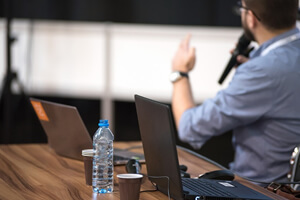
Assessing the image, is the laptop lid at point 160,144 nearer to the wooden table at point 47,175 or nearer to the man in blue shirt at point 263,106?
the wooden table at point 47,175

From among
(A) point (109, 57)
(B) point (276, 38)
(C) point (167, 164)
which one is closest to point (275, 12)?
(B) point (276, 38)

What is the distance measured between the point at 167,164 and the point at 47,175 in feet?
1.71

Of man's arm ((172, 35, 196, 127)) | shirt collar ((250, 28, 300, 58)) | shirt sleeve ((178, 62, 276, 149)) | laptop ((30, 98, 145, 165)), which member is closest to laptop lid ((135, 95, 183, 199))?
laptop ((30, 98, 145, 165))

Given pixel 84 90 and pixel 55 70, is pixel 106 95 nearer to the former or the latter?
pixel 84 90

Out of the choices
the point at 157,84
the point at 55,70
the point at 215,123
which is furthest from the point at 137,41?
the point at 215,123

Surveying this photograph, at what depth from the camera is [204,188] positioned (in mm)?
1478

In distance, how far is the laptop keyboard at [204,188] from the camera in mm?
1412

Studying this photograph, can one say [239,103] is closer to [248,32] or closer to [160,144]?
[248,32]

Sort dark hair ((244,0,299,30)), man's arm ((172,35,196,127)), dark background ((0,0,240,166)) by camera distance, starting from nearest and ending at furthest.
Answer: dark hair ((244,0,299,30)), man's arm ((172,35,196,127)), dark background ((0,0,240,166))

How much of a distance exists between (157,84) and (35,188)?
2984mm

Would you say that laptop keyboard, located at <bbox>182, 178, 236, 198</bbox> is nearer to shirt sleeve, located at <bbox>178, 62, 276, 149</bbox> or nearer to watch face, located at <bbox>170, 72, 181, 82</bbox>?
shirt sleeve, located at <bbox>178, 62, 276, 149</bbox>

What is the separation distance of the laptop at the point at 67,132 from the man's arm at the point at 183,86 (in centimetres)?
33

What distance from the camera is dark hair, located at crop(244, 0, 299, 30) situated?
2238 millimetres

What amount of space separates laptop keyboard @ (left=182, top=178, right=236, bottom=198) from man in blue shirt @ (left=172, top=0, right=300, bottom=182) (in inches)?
23.7
